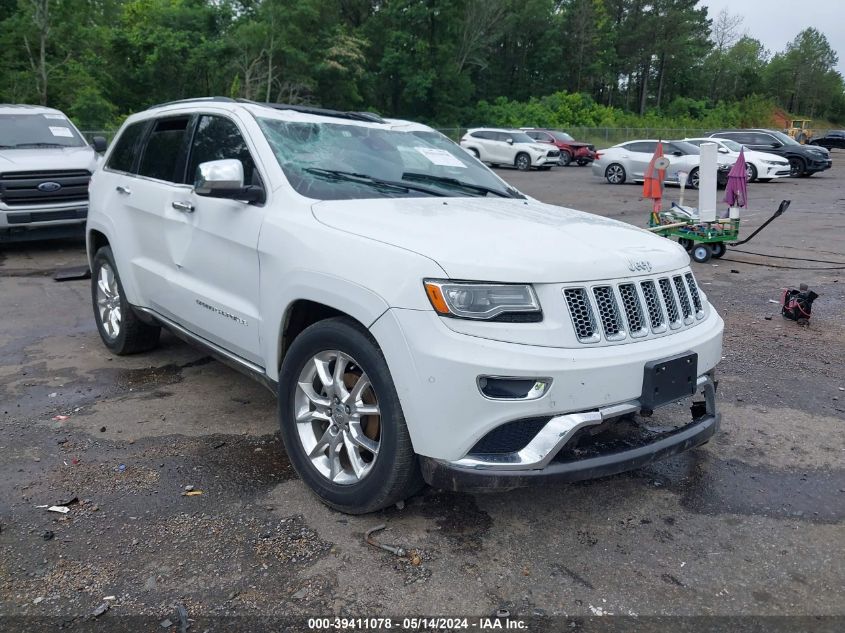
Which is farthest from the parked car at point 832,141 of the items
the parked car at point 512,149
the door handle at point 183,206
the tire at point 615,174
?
the door handle at point 183,206

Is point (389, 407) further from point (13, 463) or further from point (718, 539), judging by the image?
point (13, 463)

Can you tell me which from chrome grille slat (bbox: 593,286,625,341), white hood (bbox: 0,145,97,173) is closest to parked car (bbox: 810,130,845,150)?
white hood (bbox: 0,145,97,173)

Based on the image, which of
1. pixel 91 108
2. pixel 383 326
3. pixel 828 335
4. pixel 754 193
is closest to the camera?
pixel 383 326

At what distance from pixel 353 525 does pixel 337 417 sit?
48cm

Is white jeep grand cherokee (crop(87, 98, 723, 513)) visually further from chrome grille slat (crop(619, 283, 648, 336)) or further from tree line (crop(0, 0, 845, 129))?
tree line (crop(0, 0, 845, 129))

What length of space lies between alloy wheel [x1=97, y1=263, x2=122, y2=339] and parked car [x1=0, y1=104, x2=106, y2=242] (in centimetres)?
493

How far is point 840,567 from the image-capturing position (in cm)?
300

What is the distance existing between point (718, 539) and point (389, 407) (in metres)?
1.58

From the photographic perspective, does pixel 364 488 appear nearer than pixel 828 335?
Yes

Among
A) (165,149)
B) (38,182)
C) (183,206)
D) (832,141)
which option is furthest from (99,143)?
(832,141)

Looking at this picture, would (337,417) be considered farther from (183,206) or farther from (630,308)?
(183,206)

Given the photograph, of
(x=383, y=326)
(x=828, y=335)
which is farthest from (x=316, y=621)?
(x=828, y=335)

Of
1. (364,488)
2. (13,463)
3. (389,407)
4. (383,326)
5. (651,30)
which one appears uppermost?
(651,30)

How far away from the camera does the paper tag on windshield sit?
4.48 meters
